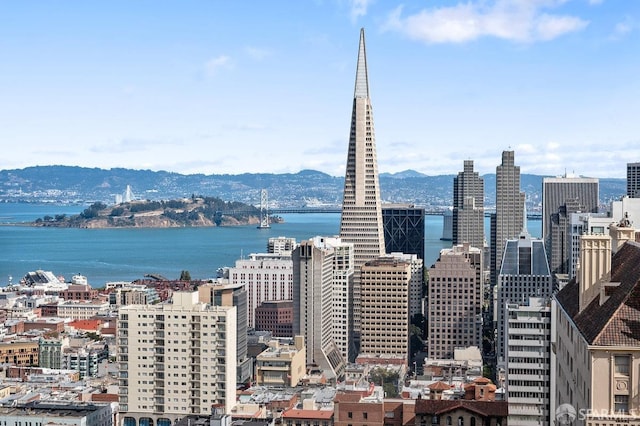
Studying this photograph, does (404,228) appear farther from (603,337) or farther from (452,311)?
(603,337)

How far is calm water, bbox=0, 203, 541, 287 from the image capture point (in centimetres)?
8044

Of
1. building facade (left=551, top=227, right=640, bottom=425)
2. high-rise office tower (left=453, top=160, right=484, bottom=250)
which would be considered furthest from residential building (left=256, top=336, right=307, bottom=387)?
high-rise office tower (left=453, top=160, right=484, bottom=250)

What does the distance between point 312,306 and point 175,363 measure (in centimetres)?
1404

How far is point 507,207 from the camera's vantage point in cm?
8044

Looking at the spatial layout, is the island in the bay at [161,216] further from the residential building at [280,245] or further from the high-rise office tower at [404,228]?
the residential building at [280,245]

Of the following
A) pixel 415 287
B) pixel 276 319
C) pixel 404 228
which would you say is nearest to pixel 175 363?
pixel 276 319

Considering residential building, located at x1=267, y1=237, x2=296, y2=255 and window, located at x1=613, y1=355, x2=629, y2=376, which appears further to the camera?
residential building, located at x1=267, y1=237, x2=296, y2=255

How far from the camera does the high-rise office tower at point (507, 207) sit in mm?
76688

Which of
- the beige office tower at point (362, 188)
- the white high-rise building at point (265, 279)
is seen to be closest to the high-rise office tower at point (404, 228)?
the white high-rise building at point (265, 279)

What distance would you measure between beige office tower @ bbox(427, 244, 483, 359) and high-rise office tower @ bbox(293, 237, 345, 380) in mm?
4723

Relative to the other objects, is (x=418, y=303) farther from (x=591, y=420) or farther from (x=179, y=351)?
(x=591, y=420)

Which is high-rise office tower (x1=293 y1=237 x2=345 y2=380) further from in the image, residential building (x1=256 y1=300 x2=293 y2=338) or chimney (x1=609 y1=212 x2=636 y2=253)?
chimney (x1=609 y1=212 x2=636 y2=253)

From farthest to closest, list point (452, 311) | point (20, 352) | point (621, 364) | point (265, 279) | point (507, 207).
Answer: point (507, 207) < point (265, 279) < point (452, 311) < point (20, 352) < point (621, 364)

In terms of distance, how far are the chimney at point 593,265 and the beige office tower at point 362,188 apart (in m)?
42.1
